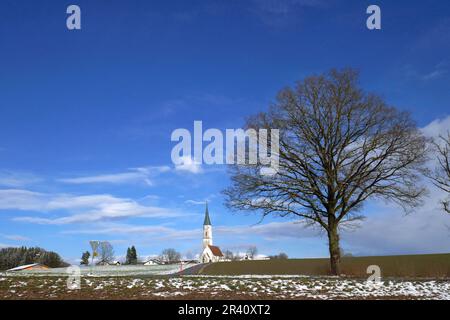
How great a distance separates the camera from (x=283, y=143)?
26109 mm

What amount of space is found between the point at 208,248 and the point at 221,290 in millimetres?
133998

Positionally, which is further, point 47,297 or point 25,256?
point 25,256

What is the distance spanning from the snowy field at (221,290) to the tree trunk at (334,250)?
24.2 ft

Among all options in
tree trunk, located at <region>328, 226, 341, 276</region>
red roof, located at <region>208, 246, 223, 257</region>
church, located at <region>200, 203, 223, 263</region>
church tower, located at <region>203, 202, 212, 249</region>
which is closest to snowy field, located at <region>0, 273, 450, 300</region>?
tree trunk, located at <region>328, 226, 341, 276</region>

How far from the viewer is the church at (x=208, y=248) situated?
146 meters

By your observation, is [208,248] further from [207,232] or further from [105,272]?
[105,272]

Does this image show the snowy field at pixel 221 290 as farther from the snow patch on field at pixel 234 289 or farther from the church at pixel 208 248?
the church at pixel 208 248

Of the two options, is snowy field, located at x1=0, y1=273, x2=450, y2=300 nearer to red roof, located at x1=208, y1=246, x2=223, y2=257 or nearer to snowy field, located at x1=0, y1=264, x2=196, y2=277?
snowy field, located at x1=0, y1=264, x2=196, y2=277
